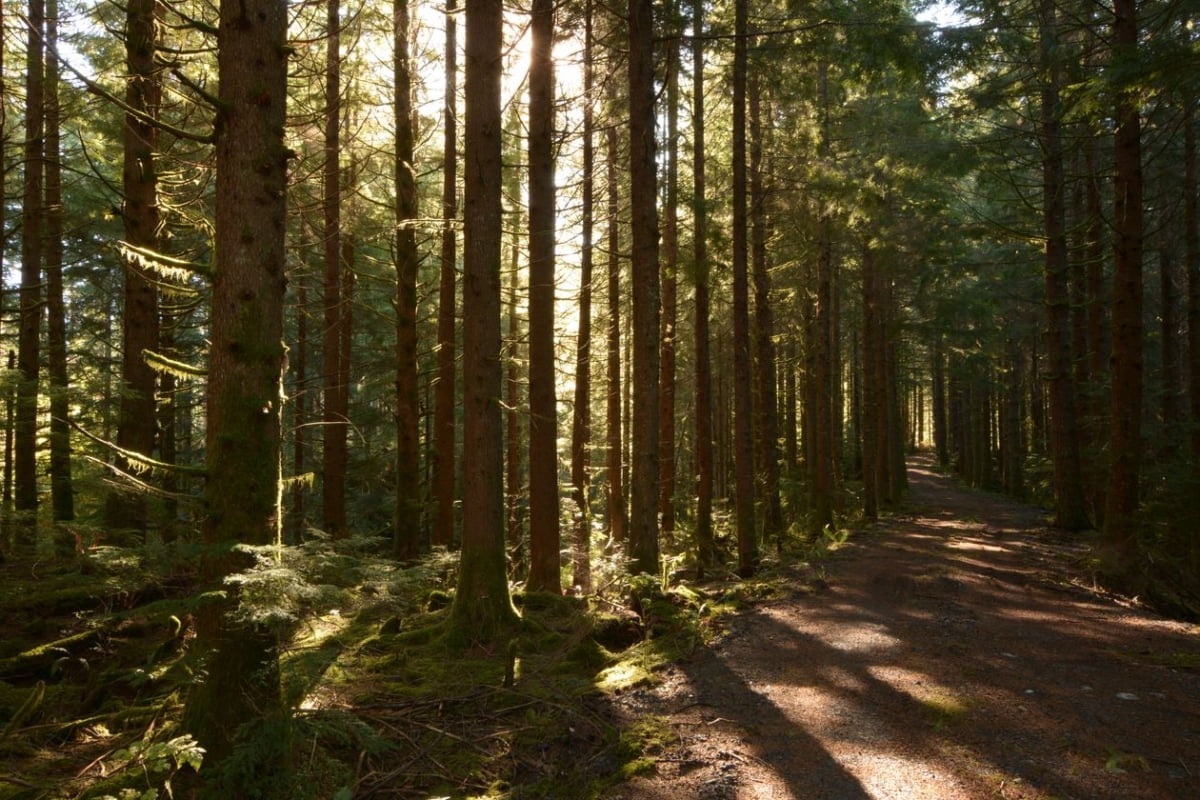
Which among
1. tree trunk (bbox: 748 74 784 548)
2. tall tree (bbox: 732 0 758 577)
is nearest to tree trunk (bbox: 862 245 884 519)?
tree trunk (bbox: 748 74 784 548)

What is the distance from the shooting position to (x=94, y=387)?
988 cm

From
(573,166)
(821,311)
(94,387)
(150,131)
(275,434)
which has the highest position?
(573,166)

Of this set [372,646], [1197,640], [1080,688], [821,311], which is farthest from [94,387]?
[821,311]

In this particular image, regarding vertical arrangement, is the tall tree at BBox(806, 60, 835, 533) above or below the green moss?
above

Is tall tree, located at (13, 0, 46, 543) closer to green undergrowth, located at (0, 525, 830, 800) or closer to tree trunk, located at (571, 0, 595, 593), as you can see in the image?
green undergrowth, located at (0, 525, 830, 800)

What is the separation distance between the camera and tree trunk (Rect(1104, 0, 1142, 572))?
9.57 m

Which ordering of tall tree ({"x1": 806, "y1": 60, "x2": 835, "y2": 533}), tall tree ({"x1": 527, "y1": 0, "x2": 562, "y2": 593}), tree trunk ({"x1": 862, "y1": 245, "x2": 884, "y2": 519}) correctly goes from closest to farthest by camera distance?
tall tree ({"x1": 527, "y1": 0, "x2": 562, "y2": 593})
tall tree ({"x1": 806, "y1": 60, "x2": 835, "y2": 533})
tree trunk ({"x1": 862, "y1": 245, "x2": 884, "y2": 519})

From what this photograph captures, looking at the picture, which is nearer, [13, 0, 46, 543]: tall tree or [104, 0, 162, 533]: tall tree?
[104, 0, 162, 533]: tall tree

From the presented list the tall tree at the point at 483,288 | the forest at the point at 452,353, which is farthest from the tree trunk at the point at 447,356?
the tall tree at the point at 483,288

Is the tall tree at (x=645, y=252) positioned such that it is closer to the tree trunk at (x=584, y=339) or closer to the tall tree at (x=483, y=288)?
the tree trunk at (x=584, y=339)

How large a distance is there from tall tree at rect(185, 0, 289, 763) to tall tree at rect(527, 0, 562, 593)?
517 cm

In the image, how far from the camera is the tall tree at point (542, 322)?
9555 millimetres

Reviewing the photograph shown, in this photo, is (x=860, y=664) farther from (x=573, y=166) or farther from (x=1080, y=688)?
(x=573, y=166)

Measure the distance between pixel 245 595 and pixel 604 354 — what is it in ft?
47.2
